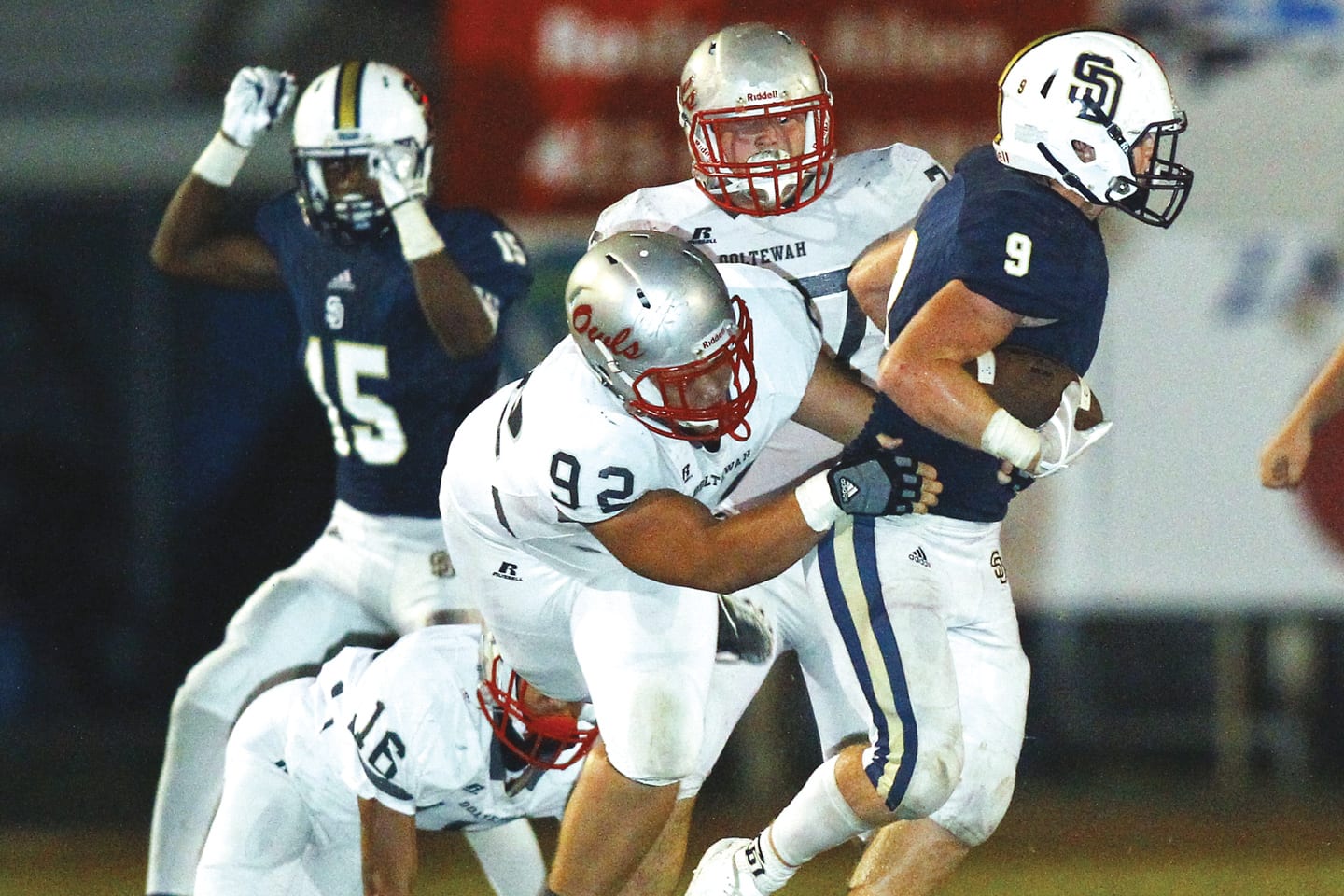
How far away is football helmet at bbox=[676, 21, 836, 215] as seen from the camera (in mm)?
4070

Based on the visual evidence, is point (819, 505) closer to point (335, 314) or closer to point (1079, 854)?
point (335, 314)

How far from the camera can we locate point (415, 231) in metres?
4.44

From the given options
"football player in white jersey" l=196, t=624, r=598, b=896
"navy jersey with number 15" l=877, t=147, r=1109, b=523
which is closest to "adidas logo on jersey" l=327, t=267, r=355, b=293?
"football player in white jersey" l=196, t=624, r=598, b=896

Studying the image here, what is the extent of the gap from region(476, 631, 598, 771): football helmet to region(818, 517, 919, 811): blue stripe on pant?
53 centimetres

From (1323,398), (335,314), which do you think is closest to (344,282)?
(335,314)

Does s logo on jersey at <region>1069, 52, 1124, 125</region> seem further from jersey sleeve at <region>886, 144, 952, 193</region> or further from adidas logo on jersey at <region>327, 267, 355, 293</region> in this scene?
adidas logo on jersey at <region>327, 267, 355, 293</region>

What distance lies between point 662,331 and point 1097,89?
38.3 inches

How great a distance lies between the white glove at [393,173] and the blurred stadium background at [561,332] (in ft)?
6.29

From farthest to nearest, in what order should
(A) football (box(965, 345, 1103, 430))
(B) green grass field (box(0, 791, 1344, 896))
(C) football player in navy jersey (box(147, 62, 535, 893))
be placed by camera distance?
(B) green grass field (box(0, 791, 1344, 896)) < (C) football player in navy jersey (box(147, 62, 535, 893)) < (A) football (box(965, 345, 1103, 430))

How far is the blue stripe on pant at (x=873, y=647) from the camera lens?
3.56 m

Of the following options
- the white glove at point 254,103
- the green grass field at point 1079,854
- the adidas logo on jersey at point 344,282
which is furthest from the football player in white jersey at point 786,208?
the green grass field at point 1079,854

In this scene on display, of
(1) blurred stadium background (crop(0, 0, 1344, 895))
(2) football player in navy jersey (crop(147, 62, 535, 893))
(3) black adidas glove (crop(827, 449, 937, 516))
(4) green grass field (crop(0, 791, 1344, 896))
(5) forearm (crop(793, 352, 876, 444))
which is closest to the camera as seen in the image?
(3) black adidas glove (crop(827, 449, 937, 516))

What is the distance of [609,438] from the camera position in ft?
11.2

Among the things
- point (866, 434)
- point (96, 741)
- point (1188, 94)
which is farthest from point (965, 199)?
point (96, 741)
